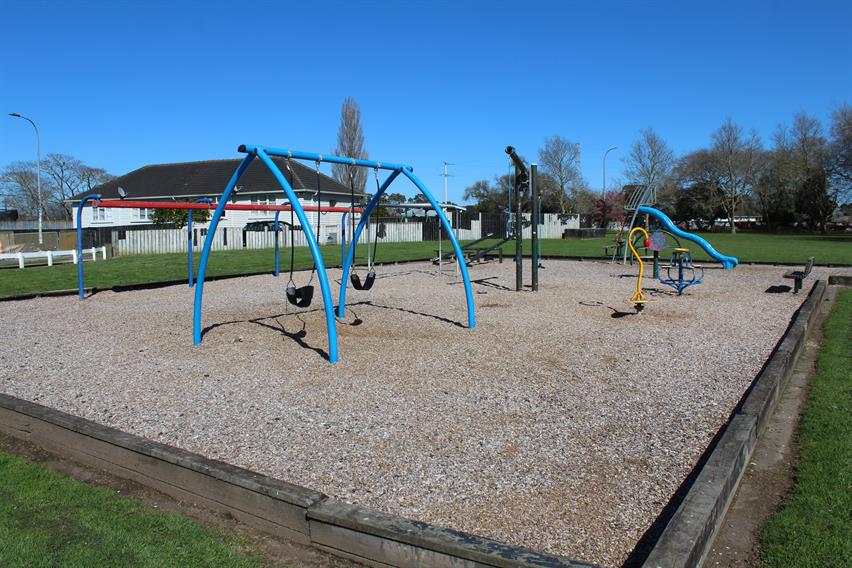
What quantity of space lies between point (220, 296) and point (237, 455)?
887cm

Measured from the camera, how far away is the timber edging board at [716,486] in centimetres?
265

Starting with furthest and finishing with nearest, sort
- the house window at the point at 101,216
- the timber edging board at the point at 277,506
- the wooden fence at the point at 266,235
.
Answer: the house window at the point at 101,216, the wooden fence at the point at 266,235, the timber edging board at the point at 277,506

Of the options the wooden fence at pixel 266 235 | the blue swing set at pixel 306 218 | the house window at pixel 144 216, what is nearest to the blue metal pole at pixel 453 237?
the blue swing set at pixel 306 218

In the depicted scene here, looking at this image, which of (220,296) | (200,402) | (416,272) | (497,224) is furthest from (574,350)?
(497,224)

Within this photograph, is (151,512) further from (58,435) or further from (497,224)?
(497,224)

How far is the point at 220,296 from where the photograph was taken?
41.2 feet

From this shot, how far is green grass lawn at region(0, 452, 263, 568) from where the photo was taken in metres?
2.97

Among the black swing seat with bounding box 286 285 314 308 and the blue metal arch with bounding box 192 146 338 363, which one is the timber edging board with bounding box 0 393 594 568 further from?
the black swing seat with bounding box 286 285 314 308

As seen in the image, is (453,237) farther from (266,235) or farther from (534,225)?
(266,235)

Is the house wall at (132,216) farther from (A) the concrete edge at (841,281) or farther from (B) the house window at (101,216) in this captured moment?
(A) the concrete edge at (841,281)

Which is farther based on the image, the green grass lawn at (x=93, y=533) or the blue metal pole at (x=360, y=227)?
the blue metal pole at (x=360, y=227)

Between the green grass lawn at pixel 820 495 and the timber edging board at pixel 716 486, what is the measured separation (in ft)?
0.85

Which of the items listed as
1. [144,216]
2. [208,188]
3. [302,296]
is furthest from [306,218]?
[144,216]

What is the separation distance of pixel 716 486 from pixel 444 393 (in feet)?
8.81
